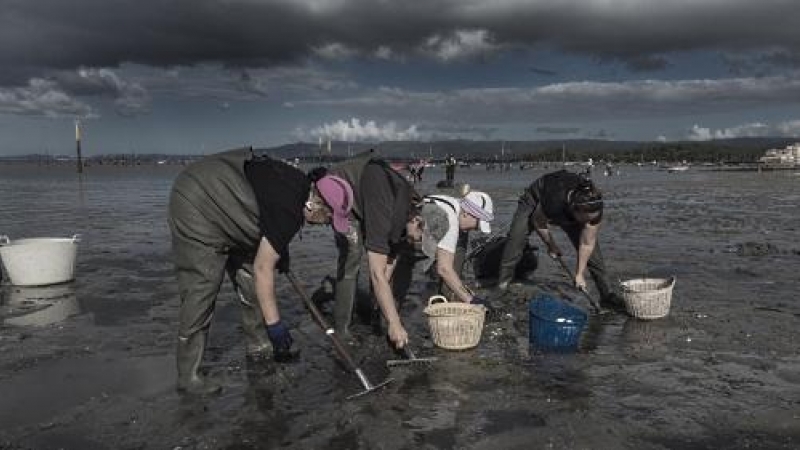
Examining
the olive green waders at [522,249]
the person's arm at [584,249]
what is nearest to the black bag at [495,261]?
the olive green waders at [522,249]

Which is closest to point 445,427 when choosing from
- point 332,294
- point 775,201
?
point 332,294

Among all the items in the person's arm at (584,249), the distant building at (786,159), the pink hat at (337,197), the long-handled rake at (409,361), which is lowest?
the distant building at (786,159)

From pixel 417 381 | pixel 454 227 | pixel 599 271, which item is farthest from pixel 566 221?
pixel 417 381

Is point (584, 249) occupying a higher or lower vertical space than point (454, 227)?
lower

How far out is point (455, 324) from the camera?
6.73 m

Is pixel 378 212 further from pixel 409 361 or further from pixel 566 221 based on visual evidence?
pixel 566 221

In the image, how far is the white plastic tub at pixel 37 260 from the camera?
990 cm

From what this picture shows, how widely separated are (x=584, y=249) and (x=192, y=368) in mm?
4956

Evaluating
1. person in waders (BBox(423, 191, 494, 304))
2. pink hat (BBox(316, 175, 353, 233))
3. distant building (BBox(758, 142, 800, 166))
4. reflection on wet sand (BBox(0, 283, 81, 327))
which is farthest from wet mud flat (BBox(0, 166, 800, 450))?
distant building (BBox(758, 142, 800, 166))

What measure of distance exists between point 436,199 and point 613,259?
7339 millimetres

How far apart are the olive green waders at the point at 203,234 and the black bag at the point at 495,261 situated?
5.91 meters

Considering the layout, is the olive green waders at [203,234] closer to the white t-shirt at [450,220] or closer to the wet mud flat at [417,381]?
the wet mud flat at [417,381]

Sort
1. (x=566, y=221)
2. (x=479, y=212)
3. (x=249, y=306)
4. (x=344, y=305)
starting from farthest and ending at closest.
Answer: (x=566, y=221), (x=479, y=212), (x=344, y=305), (x=249, y=306)

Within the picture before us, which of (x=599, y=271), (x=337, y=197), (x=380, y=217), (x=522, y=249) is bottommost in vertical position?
(x=599, y=271)
